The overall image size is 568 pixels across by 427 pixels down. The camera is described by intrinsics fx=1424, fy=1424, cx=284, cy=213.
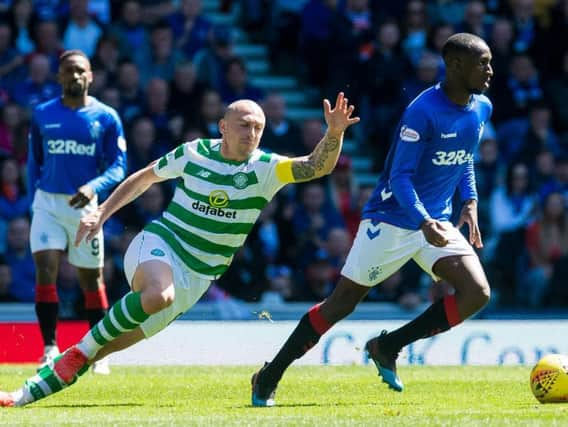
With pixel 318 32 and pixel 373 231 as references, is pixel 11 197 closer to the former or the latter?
pixel 318 32

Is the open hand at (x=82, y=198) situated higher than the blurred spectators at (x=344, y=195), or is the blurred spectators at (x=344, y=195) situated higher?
the open hand at (x=82, y=198)

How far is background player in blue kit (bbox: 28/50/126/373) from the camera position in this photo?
11.8 meters

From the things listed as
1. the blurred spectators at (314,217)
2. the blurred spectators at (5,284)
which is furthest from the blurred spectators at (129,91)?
the blurred spectators at (5,284)

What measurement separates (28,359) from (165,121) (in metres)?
4.09

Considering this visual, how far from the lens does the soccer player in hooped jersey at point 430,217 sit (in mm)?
9305

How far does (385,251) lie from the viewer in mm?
9539

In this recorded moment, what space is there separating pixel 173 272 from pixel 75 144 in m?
3.07

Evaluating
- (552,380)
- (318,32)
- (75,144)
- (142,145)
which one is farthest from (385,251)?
(318,32)

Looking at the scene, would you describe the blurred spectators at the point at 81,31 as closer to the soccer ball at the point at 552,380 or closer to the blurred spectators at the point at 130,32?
the blurred spectators at the point at 130,32

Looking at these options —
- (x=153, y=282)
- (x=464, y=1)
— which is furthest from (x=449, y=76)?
(x=464, y=1)

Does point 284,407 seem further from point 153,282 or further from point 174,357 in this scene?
point 174,357

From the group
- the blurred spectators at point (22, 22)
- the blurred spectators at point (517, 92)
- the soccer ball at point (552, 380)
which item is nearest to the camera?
the soccer ball at point (552, 380)

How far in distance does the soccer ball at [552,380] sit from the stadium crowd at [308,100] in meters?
6.75

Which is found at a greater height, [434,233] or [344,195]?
[434,233]
